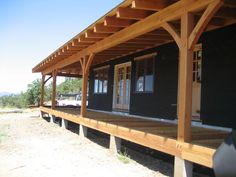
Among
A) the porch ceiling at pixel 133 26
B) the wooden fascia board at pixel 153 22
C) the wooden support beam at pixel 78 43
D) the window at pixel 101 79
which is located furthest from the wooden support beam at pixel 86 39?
the window at pixel 101 79

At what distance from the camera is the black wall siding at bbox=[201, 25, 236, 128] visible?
23.1 feet

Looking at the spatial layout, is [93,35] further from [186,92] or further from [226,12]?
[186,92]

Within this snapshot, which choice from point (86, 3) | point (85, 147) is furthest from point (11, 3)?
point (85, 147)

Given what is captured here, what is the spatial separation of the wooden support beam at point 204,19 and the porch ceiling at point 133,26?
0.71 ft

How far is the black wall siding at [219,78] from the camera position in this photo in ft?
23.1

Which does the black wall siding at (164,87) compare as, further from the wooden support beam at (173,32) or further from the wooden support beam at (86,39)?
the wooden support beam at (173,32)

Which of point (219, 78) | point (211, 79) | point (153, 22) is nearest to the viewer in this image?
point (153, 22)

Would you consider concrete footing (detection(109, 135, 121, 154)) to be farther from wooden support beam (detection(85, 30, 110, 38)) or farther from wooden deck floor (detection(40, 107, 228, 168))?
wooden support beam (detection(85, 30, 110, 38))

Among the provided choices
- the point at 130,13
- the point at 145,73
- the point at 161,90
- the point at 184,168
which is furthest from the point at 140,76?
the point at 184,168

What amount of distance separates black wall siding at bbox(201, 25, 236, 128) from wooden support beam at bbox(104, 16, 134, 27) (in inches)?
78.4

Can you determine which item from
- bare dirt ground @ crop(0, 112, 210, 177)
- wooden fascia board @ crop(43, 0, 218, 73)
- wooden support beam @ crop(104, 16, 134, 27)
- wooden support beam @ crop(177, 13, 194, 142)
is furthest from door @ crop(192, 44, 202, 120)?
wooden support beam @ crop(177, 13, 194, 142)

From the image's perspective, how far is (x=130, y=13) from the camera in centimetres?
671

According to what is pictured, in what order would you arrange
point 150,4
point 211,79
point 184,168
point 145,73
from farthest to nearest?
point 145,73 < point 211,79 < point 150,4 < point 184,168

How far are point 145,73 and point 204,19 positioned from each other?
6.40m
